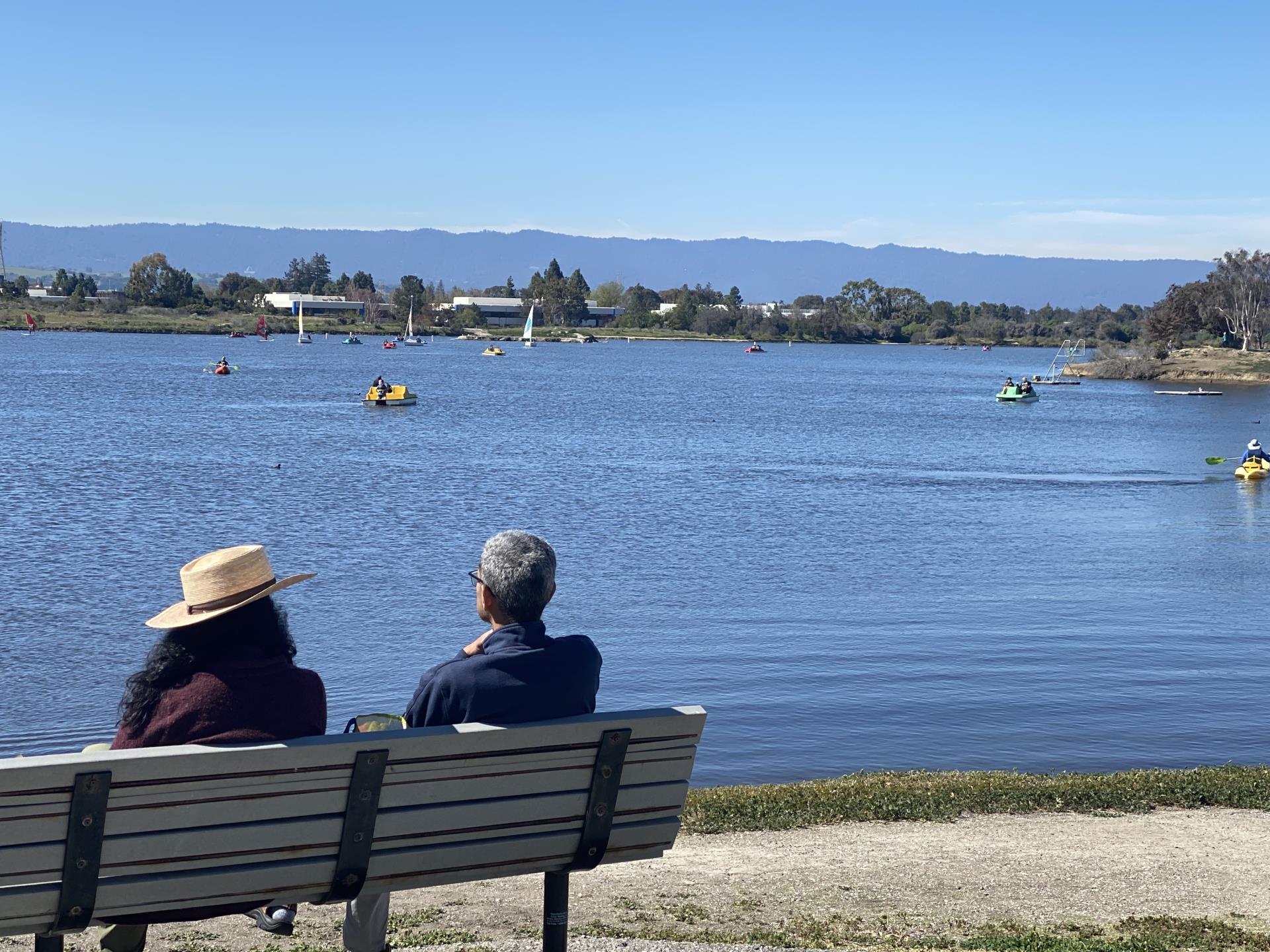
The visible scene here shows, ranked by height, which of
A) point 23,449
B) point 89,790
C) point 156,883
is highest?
point 89,790

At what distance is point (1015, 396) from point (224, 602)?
103497mm

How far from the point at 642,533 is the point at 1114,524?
527 inches

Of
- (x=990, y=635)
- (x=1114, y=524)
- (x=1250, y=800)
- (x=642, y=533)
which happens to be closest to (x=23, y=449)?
(x=642, y=533)

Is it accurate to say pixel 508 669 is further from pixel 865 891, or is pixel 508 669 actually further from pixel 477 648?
pixel 865 891

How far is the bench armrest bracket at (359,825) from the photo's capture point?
4828 millimetres

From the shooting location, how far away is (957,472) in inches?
2126

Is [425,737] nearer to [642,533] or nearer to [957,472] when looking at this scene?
[642,533]

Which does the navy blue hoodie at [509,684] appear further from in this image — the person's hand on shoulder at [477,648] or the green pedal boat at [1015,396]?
the green pedal boat at [1015,396]

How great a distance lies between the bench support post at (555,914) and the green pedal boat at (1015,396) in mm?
102426

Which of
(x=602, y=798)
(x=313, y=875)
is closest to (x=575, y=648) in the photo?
(x=602, y=798)

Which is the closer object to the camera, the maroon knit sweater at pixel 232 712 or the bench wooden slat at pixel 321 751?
the bench wooden slat at pixel 321 751

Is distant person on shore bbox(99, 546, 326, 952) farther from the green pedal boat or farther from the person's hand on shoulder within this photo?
the green pedal boat

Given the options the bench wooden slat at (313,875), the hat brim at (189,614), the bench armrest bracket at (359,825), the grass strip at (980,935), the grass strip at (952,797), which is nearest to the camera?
the bench wooden slat at (313,875)

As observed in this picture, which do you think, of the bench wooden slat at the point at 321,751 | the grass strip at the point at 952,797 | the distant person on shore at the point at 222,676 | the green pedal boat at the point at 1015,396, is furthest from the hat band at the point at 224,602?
the green pedal boat at the point at 1015,396
